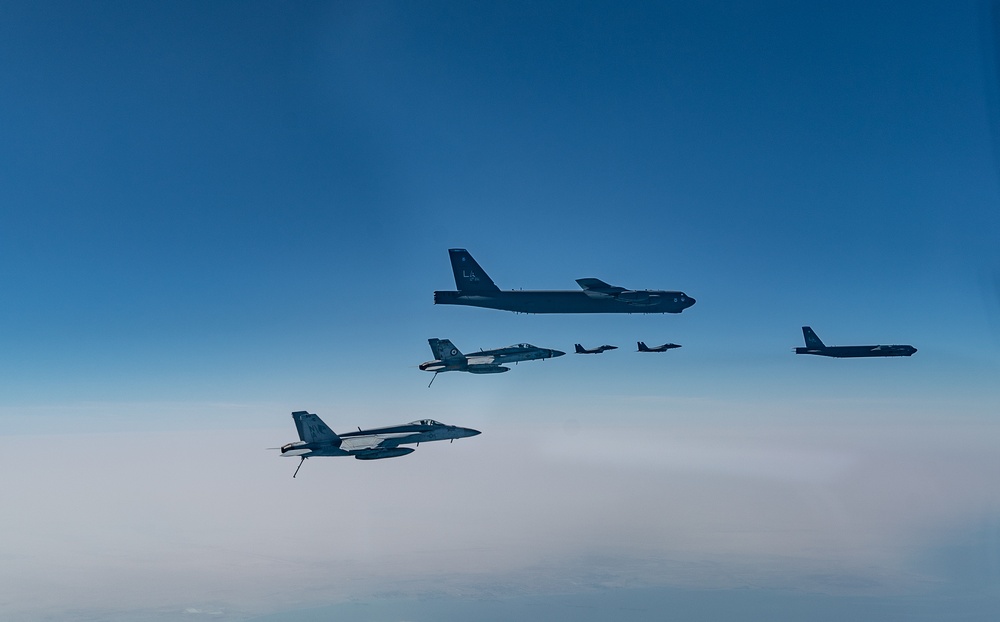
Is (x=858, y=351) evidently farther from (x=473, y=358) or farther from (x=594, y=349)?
(x=473, y=358)

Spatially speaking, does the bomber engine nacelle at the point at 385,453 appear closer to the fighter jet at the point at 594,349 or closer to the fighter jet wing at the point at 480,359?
the fighter jet wing at the point at 480,359

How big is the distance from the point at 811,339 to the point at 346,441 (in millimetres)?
59124

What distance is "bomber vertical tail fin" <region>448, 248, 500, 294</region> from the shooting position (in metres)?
58.2

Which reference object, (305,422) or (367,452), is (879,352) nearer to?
(367,452)

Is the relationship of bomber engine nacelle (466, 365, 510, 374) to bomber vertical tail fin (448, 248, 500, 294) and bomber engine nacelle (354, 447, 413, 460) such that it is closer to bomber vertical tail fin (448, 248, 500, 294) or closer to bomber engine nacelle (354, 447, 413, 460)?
bomber vertical tail fin (448, 248, 500, 294)

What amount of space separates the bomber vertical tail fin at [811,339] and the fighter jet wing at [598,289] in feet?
109

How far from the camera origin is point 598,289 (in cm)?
5831

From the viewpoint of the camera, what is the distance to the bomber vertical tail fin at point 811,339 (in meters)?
76.6

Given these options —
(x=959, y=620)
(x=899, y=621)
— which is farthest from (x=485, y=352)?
(x=959, y=620)

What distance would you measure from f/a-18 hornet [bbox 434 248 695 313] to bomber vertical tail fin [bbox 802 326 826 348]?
29768mm

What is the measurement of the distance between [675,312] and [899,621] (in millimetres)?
204215

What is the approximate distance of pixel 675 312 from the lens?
207 ft

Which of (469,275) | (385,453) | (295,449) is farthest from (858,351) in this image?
(295,449)

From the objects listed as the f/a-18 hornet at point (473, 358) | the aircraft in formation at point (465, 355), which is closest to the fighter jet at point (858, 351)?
the aircraft in formation at point (465, 355)
